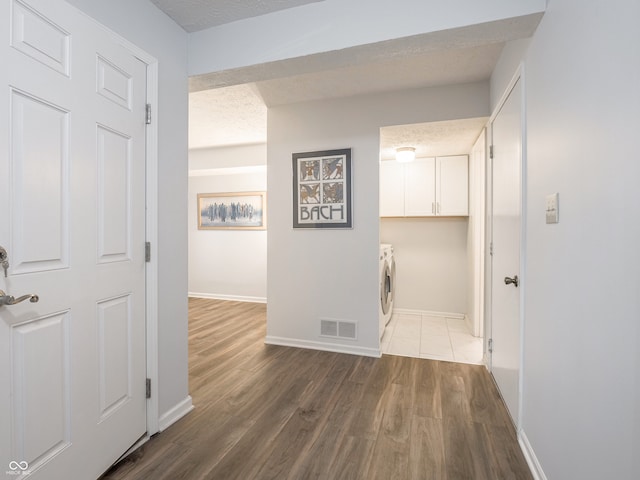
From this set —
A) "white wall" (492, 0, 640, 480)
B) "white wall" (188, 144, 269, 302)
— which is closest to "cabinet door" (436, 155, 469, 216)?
"white wall" (492, 0, 640, 480)

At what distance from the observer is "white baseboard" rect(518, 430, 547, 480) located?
1.49m

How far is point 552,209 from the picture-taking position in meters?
1.37

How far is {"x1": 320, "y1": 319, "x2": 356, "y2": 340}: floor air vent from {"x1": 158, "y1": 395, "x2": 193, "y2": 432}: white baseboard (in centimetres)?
141

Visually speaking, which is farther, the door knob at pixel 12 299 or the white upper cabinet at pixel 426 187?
the white upper cabinet at pixel 426 187

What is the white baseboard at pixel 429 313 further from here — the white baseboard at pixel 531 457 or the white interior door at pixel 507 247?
the white baseboard at pixel 531 457

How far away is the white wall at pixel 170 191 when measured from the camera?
1832mm

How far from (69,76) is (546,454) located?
2575 mm

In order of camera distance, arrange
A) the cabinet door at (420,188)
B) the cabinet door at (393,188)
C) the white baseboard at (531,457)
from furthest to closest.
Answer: the cabinet door at (393,188) < the cabinet door at (420,188) < the white baseboard at (531,457)

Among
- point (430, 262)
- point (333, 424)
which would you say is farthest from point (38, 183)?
point (430, 262)

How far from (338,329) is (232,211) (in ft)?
10.6

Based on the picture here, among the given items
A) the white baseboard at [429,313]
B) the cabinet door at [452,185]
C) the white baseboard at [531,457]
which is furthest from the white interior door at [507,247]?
the white baseboard at [429,313]

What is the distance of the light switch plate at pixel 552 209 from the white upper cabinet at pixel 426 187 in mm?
2559

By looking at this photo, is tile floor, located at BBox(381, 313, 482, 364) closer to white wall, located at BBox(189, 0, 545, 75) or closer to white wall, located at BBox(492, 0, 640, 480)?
white wall, located at BBox(492, 0, 640, 480)

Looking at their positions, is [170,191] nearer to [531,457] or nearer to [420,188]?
[531,457]
